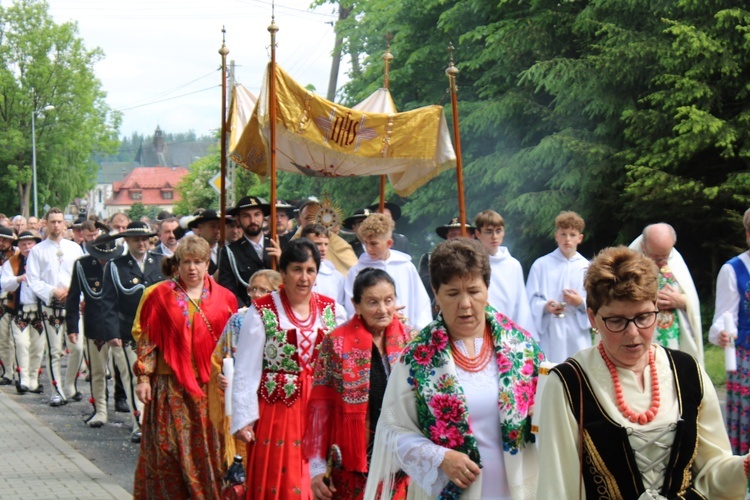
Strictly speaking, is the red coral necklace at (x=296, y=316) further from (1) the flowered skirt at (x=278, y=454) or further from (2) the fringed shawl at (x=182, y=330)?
(2) the fringed shawl at (x=182, y=330)

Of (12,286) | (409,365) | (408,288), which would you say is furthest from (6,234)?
(409,365)

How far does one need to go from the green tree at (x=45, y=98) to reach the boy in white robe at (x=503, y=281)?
57626 mm

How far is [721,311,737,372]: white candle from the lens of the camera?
764 cm

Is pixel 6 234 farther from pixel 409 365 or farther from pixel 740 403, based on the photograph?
pixel 409 365

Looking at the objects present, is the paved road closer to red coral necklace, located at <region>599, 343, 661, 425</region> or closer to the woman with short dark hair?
the woman with short dark hair

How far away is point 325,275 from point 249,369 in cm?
237

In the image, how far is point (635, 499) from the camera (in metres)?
3.55

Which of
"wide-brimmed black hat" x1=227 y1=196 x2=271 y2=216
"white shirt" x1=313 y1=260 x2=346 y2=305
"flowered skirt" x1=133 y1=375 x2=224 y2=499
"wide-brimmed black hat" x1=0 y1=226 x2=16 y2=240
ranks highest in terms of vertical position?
"wide-brimmed black hat" x1=227 y1=196 x2=271 y2=216

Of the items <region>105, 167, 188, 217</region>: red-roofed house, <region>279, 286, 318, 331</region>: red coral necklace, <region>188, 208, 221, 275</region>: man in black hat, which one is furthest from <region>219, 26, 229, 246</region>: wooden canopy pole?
<region>105, 167, 188, 217</region>: red-roofed house

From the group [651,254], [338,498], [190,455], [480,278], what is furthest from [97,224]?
[480,278]

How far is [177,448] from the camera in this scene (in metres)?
8.17

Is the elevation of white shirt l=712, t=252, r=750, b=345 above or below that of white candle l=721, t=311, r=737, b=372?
above

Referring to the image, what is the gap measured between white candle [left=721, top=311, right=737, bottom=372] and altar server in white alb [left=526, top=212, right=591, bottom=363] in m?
1.97

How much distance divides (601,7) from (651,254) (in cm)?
1199
